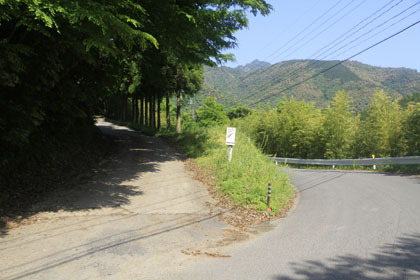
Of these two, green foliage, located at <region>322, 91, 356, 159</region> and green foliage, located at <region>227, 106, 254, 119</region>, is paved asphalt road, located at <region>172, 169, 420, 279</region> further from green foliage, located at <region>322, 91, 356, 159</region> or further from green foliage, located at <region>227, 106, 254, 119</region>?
green foliage, located at <region>227, 106, 254, 119</region>

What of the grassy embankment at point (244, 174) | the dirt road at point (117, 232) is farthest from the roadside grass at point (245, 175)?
the dirt road at point (117, 232)

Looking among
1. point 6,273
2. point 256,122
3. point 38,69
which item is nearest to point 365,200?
point 6,273

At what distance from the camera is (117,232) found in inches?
269

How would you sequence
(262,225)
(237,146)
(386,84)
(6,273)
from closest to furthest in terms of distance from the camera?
(6,273) < (262,225) < (237,146) < (386,84)

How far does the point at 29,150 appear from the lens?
32.2 feet

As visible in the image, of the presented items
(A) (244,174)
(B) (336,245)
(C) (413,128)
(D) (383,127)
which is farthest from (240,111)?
(B) (336,245)

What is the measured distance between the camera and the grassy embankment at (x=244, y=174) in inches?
384

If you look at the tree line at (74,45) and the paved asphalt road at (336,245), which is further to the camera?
the tree line at (74,45)

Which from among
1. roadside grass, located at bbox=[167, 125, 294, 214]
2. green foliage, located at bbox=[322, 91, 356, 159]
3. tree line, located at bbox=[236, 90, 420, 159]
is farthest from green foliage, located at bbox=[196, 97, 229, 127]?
roadside grass, located at bbox=[167, 125, 294, 214]

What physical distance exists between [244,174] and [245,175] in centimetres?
6

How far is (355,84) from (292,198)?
185 metres

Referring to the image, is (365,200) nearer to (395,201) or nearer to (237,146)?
(395,201)

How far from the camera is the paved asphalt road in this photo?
4762mm

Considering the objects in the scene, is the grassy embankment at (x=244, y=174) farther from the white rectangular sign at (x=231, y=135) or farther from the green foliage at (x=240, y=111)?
the green foliage at (x=240, y=111)
